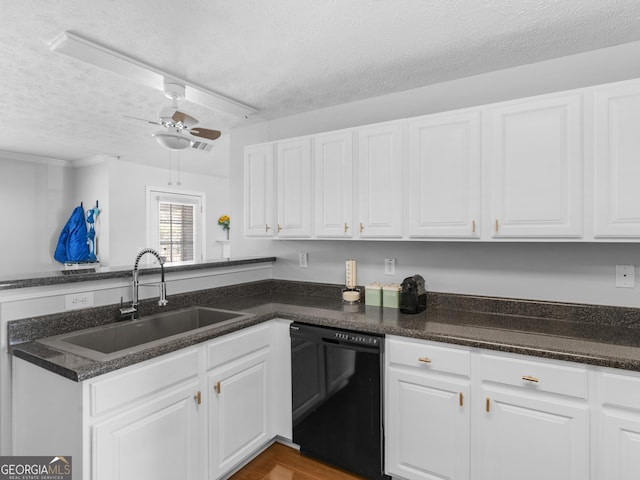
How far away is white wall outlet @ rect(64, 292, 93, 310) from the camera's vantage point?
1.85 m

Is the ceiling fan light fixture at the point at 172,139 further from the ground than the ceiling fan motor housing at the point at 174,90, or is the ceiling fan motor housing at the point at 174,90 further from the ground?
the ceiling fan motor housing at the point at 174,90

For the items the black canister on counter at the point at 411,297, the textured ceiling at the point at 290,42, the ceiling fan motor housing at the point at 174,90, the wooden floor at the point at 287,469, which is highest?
the textured ceiling at the point at 290,42

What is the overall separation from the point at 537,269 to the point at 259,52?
6.95 ft

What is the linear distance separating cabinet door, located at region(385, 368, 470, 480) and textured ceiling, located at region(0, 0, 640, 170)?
1824mm

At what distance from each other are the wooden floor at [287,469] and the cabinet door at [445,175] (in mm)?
1526

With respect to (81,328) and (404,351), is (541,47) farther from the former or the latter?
(81,328)

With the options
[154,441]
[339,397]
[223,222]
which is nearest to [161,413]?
[154,441]

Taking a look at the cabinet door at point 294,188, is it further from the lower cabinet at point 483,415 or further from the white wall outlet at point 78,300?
the white wall outlet at point 78,300

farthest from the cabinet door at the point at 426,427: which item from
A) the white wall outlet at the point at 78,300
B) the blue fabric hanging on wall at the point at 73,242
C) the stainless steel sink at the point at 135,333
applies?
the blue fabric hanging on wall at the point at 73,242

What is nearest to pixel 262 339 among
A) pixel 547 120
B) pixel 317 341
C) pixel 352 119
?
pixel 317 341

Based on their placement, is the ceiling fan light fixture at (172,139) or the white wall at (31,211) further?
the white wall at (31,211)

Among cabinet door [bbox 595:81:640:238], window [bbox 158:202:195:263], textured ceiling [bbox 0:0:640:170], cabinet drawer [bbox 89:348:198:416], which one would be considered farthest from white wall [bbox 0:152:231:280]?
cabinet door [bbox 595:81:640:238]

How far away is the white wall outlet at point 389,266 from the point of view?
2.65 meters

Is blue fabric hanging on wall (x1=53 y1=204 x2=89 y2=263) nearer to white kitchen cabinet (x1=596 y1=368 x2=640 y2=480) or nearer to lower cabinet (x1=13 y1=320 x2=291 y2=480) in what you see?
lower cabinet (x1=13 y1=320 x2=291 y2=480)
